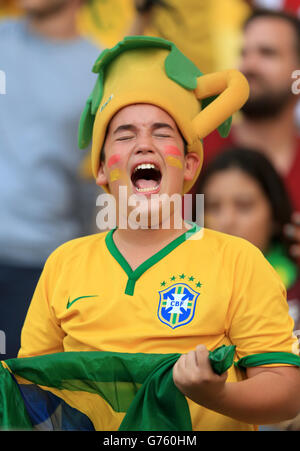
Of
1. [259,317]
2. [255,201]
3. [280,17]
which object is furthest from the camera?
[280,17]


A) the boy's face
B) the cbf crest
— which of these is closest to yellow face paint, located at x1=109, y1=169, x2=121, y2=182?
the boy's face

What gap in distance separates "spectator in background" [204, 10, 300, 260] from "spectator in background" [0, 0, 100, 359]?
468 mm

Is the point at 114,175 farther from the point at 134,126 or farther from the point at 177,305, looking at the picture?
the point at 177,305

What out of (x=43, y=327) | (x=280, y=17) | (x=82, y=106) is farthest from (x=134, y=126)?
(x=280, y=17)

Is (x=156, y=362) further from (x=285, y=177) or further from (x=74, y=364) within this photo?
(x=285, y=177)

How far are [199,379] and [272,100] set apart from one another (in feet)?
5.16

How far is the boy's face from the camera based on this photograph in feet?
3.90

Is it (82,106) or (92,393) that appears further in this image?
(82,106)

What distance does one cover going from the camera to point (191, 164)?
4.21 feet

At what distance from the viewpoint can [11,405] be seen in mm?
1090

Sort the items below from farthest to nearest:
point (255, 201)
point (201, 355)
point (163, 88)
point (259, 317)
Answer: point (255, 201)
point (163, 88)
point (259, 317)
point (201, 355)

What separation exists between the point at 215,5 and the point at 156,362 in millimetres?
1647

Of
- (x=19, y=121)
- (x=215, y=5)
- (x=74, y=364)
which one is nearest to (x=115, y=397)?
(x=74, y=364)

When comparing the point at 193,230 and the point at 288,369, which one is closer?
the point at 288,369
